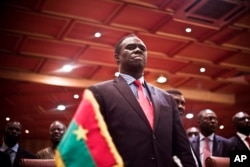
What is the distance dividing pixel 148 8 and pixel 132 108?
14.5 feet

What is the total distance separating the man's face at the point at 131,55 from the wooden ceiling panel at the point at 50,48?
5.15 metres

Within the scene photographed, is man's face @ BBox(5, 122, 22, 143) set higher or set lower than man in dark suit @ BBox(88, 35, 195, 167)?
higher

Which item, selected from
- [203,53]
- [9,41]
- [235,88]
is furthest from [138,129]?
[235,88]

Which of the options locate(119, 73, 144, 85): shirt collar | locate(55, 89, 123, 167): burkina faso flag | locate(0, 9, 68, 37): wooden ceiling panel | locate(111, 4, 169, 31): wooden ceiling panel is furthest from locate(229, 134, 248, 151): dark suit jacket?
locate(0, 9, 68, 37): wooden ceiling panel

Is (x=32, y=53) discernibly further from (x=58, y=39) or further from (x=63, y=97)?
(x=63, y=97)

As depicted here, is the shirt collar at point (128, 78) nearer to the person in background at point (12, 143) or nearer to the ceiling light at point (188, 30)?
the person in background at point (12, 143)

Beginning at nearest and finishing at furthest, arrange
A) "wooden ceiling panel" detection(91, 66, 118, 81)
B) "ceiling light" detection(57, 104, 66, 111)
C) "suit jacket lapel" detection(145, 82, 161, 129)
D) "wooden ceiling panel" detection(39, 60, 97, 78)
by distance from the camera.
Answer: "suit jacket lapel" detection(145, 82, 161, 129) → "wooden ceiling panel" detection(39, 60, 97, 78) → "wooden ceiling panel" detection(91, 66, 118, 81) → "ceiling light" detection(57, 104, 66, 111)

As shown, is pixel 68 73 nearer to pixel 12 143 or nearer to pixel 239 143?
pixel 12 143

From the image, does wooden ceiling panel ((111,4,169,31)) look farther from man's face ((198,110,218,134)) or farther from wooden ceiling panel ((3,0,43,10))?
man's face ((198,110,218,134))

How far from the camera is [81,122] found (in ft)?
4.96

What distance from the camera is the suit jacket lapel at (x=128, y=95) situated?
1.66 m

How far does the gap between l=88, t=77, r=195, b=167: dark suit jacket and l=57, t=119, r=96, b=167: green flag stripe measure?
184 mm

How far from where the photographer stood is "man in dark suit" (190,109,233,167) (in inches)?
142

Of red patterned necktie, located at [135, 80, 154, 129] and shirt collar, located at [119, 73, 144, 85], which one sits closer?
red patterned necktie, located at [135, 80, 154, 129]
